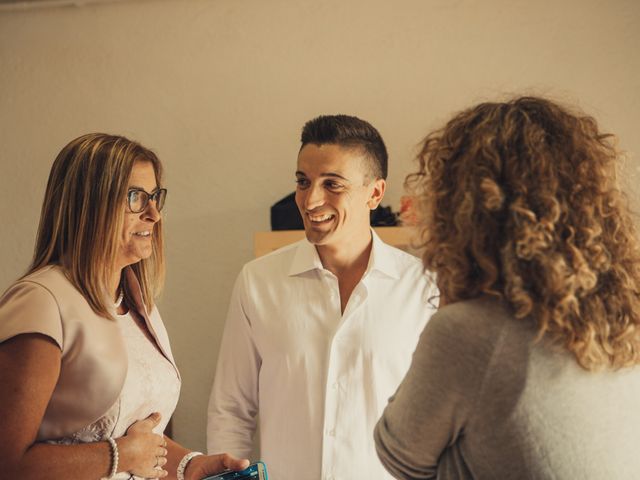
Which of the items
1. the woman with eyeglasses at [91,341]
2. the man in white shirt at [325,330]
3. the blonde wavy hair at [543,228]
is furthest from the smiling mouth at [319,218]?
the blonde wavy hair at [543,228]

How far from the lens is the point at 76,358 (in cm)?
116

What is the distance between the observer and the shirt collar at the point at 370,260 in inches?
72.7

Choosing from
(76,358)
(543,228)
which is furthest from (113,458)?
→ (543,228)

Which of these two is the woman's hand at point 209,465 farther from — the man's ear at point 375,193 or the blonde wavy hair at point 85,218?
the man's ear at point 375,193

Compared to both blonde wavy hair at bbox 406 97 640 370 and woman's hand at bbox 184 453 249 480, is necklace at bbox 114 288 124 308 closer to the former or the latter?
woman's hand at bbox 184 453 249 480

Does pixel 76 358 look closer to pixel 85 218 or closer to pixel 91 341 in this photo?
pixel 91 341

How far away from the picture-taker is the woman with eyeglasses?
1079 millimetres

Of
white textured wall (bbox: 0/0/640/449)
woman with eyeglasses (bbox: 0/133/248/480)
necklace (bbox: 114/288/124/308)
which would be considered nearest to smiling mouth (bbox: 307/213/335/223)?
woman with eyeglasses (bbox: 0/133/248/480)

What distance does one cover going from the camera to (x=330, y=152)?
72.4 inches

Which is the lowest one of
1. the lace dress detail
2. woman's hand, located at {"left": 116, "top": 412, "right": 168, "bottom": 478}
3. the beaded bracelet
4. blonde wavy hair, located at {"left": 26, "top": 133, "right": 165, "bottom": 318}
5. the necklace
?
the beaded bracelet

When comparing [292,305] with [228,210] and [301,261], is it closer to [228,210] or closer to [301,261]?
[301,261]

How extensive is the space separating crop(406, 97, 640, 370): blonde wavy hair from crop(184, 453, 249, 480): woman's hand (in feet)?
2.34

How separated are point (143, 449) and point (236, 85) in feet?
6.50

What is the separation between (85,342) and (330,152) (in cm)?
92
